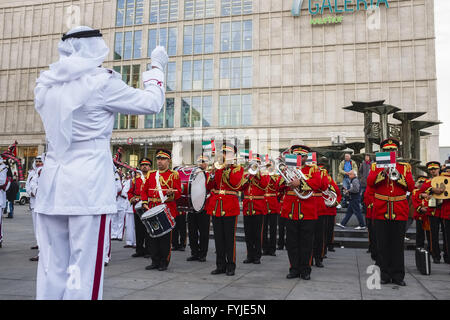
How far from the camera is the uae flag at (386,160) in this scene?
6.12 m

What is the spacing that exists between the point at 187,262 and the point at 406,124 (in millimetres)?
12119

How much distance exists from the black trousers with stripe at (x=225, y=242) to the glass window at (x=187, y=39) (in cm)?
3974

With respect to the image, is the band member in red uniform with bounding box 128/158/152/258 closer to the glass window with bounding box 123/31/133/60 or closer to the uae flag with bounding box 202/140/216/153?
the uae flag with bounding box 202/140/216/153

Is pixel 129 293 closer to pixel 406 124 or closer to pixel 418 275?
pixel 418 275

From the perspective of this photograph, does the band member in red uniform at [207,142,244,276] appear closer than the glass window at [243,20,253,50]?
Yes

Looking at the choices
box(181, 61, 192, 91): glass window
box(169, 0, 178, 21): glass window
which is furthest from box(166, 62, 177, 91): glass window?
box(169, 0, 178, 21): glass window

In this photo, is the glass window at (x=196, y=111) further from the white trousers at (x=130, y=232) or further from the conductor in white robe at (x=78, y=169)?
the conductor in white robe at (x=78, y=169)

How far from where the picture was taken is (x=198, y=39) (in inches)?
1738

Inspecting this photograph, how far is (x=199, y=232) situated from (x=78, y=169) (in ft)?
21.6

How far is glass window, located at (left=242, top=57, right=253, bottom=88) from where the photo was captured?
137 feet

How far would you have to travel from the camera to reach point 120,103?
2.87 metres

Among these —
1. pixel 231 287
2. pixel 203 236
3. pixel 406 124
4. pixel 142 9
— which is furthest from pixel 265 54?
pixel 231 287

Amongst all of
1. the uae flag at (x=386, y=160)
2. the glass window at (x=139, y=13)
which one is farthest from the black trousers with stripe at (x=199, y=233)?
the glass window at (x=139, y=13)

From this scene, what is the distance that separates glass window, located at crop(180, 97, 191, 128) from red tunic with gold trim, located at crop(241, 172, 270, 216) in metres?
35.0
